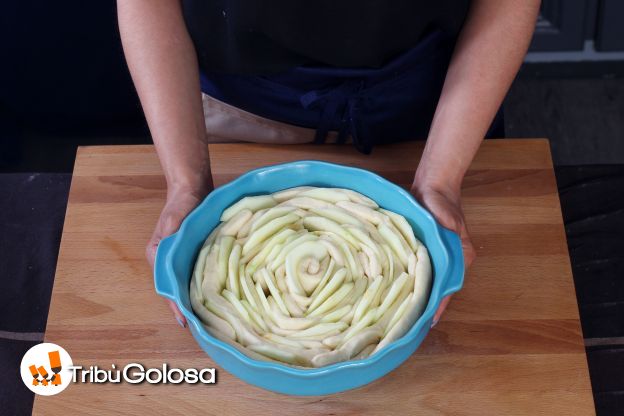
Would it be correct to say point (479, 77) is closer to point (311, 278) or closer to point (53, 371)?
point (311, 278)

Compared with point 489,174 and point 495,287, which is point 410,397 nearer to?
point 495,287

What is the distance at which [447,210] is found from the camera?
1.11 metres

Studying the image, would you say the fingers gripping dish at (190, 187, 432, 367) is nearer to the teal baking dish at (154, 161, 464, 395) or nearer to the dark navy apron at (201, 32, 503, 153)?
the teal baking dish at (154, 161, 464, 395)

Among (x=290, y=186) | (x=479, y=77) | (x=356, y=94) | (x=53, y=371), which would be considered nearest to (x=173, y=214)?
(x=290, y=186)

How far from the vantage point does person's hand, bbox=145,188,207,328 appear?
1.11 m

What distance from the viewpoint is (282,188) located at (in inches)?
44.8

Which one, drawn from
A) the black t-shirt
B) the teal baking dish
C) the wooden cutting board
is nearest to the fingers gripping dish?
the teal baking dish

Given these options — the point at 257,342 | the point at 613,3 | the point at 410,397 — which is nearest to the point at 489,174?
the point at 410,397

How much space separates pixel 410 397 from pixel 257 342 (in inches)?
9.5

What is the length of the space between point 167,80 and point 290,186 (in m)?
0.27

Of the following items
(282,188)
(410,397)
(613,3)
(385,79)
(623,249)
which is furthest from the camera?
(613,3)

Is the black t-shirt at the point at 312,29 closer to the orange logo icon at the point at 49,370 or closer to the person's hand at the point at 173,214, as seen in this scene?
the person's hand at the point at 173,214

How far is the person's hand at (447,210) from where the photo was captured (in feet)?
3.61

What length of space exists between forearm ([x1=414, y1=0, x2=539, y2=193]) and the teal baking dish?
5.3 inches
